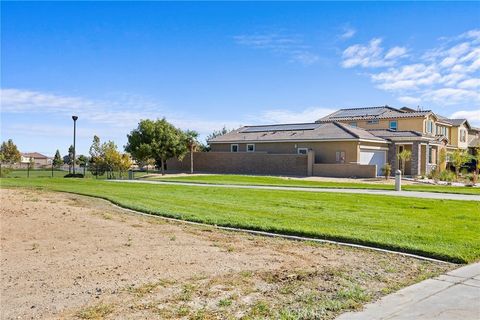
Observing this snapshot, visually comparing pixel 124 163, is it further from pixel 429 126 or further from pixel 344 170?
pixel 429 126

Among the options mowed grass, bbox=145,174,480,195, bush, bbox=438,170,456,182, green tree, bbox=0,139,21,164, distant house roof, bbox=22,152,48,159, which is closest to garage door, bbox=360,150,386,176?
bush, bbox=438,170,456,182

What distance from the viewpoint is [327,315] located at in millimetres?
4648

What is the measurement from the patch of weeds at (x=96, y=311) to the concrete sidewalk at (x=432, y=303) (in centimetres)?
249

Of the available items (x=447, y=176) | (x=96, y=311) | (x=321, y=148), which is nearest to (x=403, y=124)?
(x=321, y=148)

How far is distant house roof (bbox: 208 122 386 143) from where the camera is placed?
38.8 metres

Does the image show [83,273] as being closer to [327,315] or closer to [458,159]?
[327,315]

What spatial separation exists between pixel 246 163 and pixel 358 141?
1125 cm

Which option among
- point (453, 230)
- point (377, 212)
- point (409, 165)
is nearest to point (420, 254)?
point (453, 230)

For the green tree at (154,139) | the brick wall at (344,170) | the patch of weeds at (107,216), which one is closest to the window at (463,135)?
the brick wall at (344,170)

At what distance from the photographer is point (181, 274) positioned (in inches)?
239

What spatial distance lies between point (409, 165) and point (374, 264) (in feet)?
116

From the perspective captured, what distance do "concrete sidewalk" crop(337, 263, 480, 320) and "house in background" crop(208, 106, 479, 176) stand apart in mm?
30482

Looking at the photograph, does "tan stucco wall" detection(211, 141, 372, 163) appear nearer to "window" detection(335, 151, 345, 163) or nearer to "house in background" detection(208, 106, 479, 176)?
"house in background" detection(208, 106, 479, 176)

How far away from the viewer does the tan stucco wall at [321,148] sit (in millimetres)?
37378
